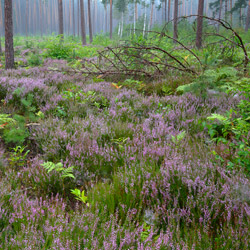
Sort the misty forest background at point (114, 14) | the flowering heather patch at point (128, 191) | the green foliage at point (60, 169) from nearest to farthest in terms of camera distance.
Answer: the flowering heather patch at point (128, 191)
the green foliage at point (60, 169)
the misty forest background at point (114, 14)

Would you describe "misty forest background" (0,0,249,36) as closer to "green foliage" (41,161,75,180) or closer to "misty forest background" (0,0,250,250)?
"misty forest background" (0,0,250,250)

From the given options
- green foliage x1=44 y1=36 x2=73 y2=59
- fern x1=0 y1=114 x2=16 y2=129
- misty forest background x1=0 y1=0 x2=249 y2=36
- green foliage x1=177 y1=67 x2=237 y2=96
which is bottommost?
fern x1=0 y1=114 x2=16 y2=129

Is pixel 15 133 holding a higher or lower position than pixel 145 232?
higher

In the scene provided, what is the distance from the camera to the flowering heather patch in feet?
4.93

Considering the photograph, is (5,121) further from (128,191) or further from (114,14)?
(114,14)

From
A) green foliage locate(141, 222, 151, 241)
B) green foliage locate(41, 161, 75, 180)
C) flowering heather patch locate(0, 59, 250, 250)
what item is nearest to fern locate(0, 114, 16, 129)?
flowering heather patch locate(0, 59, 250, 250)

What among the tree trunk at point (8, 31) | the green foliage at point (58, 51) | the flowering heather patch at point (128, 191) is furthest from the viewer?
the green foliage at point (58, 51)

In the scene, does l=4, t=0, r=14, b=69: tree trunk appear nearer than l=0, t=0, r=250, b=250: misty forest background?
No

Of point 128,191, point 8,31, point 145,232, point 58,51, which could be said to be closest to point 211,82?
point 128,191

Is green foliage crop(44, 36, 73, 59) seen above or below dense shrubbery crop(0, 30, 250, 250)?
above

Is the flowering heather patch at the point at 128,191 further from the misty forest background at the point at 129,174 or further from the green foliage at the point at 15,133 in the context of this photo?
the green foliage at the point at 15,133

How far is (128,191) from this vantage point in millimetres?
2115

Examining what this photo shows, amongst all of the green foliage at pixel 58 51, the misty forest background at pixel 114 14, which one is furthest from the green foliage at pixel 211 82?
the misty forest background at pixel 114 14

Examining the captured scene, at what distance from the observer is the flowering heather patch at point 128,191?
1.50 meters
